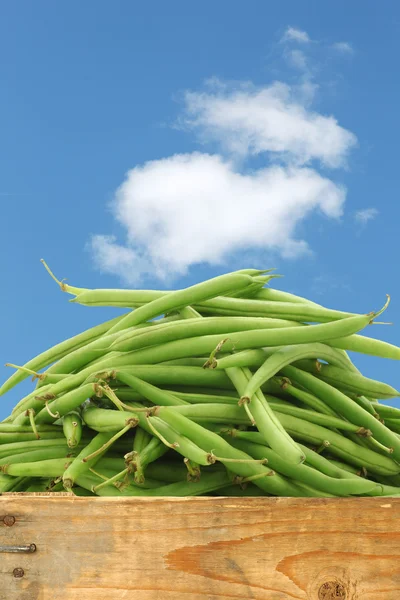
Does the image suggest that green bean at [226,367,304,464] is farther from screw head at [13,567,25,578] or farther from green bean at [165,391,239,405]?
screw head at [13,567,25,578]

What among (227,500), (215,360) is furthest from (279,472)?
(215,360)

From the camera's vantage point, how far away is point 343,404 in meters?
2.59

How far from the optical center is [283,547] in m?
2.20

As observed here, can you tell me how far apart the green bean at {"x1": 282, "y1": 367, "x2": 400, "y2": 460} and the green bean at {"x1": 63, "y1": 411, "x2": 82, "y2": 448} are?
78cm

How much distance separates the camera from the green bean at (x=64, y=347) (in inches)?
118

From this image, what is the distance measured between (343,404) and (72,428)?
991 mm

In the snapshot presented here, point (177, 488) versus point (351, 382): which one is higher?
point (351, 382)

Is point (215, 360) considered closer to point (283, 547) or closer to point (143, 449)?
point (143, 449)

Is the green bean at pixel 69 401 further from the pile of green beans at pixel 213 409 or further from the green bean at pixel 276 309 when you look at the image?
the green bean at pixel 276 309

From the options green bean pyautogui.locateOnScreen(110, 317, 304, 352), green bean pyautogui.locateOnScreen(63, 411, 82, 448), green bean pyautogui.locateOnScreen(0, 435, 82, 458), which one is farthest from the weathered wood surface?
green bean pyautogui.locateOnScreen(110, 317, 304, 352)

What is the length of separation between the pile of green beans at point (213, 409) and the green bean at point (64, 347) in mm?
105

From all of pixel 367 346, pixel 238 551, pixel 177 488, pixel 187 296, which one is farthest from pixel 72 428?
pixel 367 346

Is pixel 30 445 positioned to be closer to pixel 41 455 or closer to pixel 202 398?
pixel 41 455

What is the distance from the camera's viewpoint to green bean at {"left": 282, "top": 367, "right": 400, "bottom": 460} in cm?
Answer: 259
